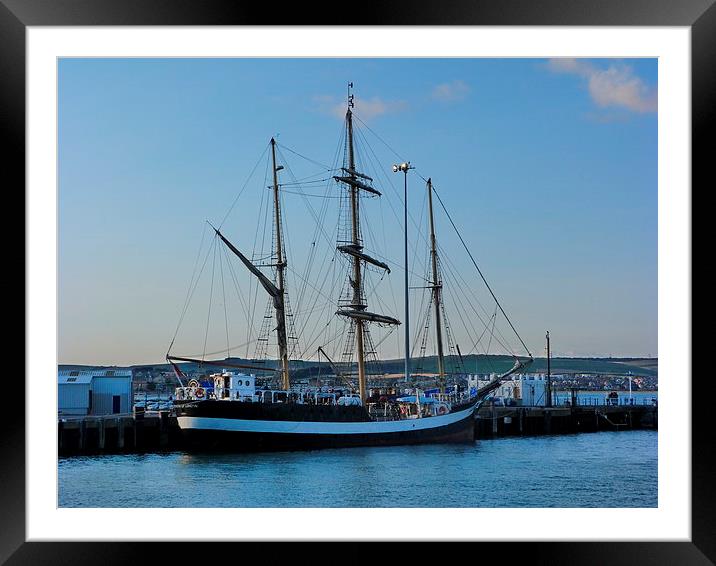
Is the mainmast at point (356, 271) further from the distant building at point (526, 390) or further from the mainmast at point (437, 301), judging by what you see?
the distant building at point (526, 390)

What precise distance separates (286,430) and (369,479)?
14.5 ft

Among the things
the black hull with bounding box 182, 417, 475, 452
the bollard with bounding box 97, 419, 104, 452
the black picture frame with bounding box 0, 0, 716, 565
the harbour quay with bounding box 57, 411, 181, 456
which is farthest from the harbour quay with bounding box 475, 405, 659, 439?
the black picture frame with bounding box 0, 0, 716, 565

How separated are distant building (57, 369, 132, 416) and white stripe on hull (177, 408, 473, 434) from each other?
3.72 meters

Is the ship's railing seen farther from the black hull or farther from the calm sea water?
the calm sea water

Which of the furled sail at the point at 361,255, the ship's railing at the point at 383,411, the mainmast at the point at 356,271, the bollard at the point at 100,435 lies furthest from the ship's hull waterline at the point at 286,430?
the furled sail at the point at 361,255

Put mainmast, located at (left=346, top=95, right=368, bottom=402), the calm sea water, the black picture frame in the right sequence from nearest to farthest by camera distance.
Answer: the black picture frame, the calm sea water, mainmast, located at (left=346, top=95, right=368, bottom=402)

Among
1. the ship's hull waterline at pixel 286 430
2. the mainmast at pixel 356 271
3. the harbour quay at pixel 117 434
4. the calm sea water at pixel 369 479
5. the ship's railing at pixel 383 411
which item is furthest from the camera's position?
the ship's railing at pixel 383 411

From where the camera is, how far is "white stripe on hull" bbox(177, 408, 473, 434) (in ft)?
57.7

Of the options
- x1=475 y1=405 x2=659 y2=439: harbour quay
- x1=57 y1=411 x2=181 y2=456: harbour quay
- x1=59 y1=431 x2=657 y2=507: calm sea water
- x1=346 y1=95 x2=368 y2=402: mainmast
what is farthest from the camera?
x1=475 y1=405 x2=659 y2=439: harbour quay

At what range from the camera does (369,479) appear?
46.2 feet

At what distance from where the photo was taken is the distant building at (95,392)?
20234 millimetres
